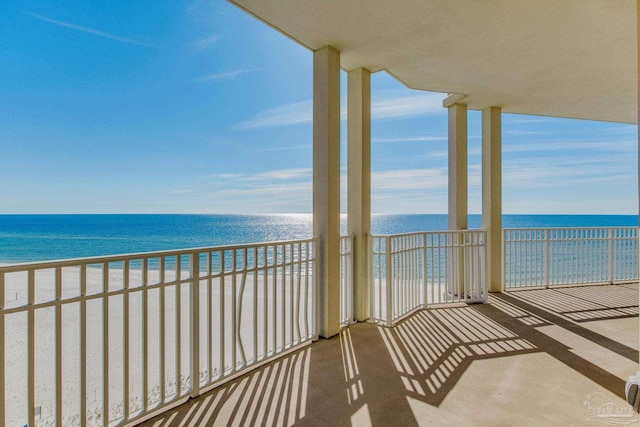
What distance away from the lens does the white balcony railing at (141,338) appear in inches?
57.5

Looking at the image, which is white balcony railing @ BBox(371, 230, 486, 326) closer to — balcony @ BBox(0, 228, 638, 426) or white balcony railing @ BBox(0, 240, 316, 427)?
balcony @ BBox(0, 228, 638, 426)

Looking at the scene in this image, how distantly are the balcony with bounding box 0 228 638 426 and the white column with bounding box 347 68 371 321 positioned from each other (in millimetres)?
113

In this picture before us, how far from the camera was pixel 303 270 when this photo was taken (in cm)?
308

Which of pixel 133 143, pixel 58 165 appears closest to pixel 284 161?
pixel 133 143

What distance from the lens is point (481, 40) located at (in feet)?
9.67

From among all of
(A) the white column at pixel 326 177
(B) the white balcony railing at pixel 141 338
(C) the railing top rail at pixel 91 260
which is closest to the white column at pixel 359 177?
(A) the white column at pixel 326 177

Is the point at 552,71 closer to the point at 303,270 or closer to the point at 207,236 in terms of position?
the point at 303,270

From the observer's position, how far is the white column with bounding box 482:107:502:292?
193 inches

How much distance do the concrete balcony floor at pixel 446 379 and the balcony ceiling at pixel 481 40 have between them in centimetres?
301

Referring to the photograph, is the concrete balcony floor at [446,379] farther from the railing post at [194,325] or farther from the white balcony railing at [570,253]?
the white balcony railing at [570,253]

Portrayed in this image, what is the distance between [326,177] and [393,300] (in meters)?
1.79

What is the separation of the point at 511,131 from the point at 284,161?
72.5ft
